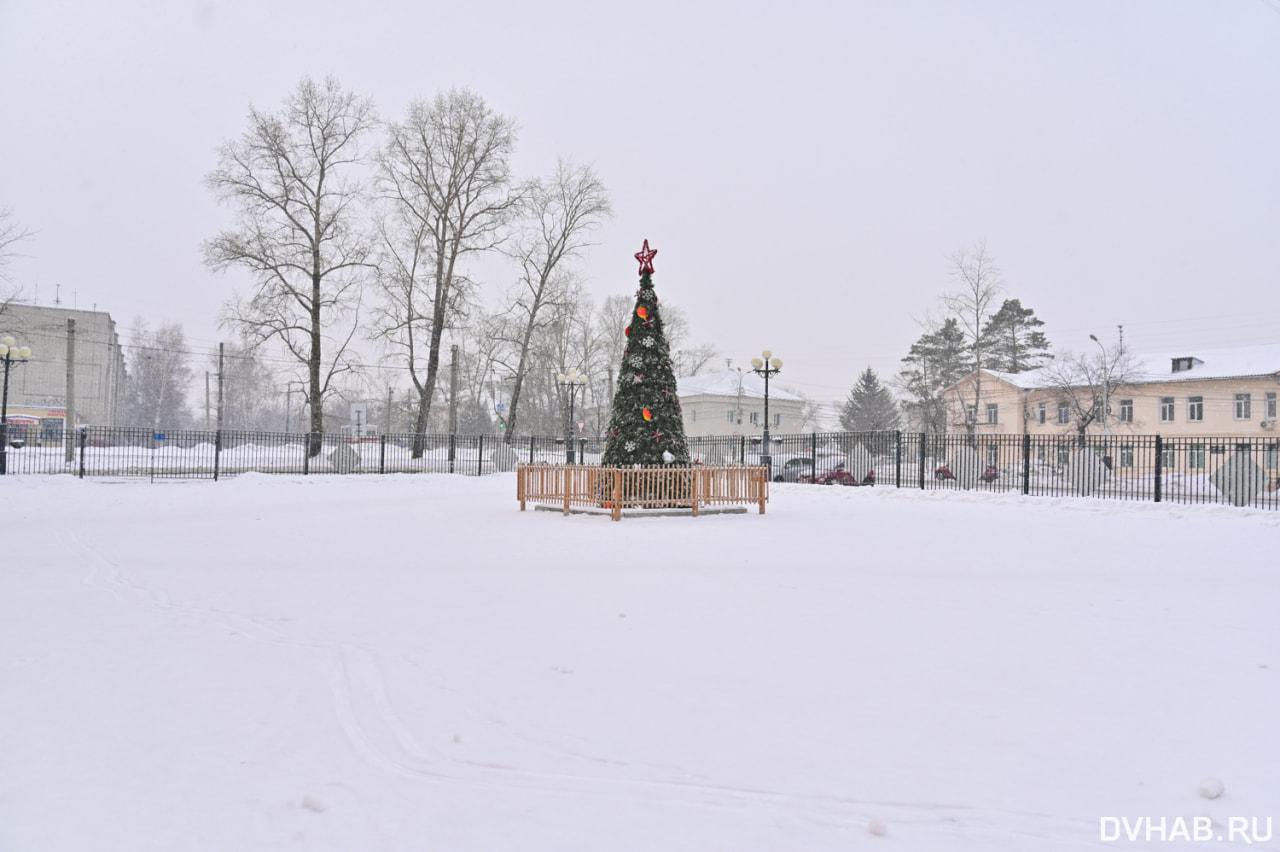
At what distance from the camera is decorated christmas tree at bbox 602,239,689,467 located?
15039 mm

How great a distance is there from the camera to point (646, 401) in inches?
599

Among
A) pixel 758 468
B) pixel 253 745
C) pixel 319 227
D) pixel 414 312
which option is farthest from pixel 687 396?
pixel 253 745

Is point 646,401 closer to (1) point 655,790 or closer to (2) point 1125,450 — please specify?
(1) point 655,790

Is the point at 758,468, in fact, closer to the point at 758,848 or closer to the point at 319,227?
the point at 758,848

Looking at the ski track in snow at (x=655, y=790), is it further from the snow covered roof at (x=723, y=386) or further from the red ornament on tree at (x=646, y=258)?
the snow covered roof at (x=723, y=386)

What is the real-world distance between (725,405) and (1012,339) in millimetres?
24110

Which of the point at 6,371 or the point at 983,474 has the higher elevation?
the point at 6,371

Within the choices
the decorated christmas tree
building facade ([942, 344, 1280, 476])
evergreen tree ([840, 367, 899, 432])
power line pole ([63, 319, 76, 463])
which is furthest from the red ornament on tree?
evergreen tree ([840, 367, 899, 432])

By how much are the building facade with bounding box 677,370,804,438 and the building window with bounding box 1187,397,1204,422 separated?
28304mm

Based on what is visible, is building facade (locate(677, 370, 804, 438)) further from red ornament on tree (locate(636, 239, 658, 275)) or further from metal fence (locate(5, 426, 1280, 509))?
red ornament on tree (locate(636, 239, 658, 275))

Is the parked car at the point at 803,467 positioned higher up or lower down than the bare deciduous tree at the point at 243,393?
lower down

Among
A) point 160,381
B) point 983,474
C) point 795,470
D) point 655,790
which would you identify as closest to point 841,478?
point 795,470

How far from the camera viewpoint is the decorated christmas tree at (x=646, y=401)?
49.3 ft

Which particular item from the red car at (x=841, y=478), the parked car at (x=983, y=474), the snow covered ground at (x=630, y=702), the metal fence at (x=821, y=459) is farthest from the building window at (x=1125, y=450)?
the snow covered ground at (x=630, y=702)
